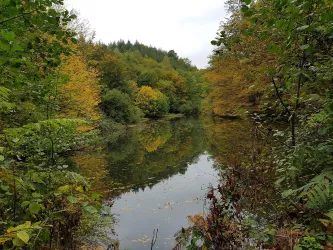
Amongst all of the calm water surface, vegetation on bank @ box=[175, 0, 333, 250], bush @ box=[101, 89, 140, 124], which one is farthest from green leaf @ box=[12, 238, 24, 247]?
bush @ box=[101, 89, 140, 124]

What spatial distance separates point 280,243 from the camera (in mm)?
2639

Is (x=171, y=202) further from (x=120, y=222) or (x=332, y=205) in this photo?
(x=332, y=205)

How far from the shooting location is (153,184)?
40.7ft

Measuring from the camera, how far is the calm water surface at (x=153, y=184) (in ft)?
26.3

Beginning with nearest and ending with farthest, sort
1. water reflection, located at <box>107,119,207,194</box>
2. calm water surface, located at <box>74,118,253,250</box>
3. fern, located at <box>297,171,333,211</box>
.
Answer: fern, located at <box>297,171,333,211</box> → calm water surface, located at <box>74,118,253,250</box> → water reflection, located at <box>107,119,207,194</box>

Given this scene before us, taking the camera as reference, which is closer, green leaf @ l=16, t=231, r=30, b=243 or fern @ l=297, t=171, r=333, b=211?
green leaf @ l=16, t=231, r=30, b=243

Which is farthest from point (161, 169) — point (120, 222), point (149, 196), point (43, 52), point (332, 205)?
point (332, 205)

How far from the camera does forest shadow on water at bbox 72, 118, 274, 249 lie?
773 centimetres

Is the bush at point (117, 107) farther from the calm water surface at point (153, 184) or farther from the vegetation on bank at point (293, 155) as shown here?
the vegetation on bank at point (293, 155)

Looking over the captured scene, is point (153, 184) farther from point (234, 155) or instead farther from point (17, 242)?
point (17, 242)

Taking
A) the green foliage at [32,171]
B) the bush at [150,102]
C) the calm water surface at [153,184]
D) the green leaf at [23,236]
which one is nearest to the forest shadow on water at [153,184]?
the calm water surface at [153,184]

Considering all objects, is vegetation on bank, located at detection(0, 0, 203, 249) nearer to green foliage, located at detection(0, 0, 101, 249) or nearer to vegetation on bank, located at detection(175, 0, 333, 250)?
green foliage, located at detection(0, 0, 101, 249)

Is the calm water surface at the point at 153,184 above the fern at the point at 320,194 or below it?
below

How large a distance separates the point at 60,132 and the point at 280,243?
4.15 metres
